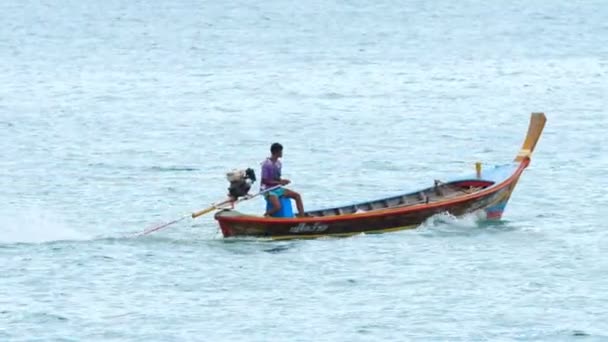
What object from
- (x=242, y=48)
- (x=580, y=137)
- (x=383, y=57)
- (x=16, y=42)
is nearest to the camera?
(x=580, y=137)

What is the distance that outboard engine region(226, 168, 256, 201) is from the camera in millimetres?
26016

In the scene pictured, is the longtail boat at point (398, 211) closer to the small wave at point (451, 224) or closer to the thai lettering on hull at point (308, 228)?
the thai lettering on hull at point (308, 228)

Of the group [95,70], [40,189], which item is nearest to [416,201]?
[40,189]

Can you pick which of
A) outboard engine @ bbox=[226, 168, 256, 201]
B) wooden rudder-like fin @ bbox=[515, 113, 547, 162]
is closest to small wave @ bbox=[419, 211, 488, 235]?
wooden rudder-like fin @ bbox=[515, 113, 547, 162]

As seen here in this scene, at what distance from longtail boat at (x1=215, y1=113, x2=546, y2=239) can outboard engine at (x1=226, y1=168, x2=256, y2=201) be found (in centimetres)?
32

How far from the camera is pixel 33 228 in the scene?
3014 cm

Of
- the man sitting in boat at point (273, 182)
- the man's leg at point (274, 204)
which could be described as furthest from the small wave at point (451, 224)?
the man's leg at point (274, 204)

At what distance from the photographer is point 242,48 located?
236 feet

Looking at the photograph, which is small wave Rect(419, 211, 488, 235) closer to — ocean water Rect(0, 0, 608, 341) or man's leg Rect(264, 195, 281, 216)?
ocean water Rect(0, 0, 608, 341)

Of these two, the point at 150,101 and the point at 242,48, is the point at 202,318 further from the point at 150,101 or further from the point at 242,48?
the point at 242,48

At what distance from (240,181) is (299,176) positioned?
1113 cm

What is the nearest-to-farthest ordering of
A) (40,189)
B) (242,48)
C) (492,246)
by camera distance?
(492,246) < (40,189) < (242,48)

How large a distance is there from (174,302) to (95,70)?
3904 centimetres

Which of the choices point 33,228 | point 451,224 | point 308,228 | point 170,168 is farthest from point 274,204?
point 170,168
